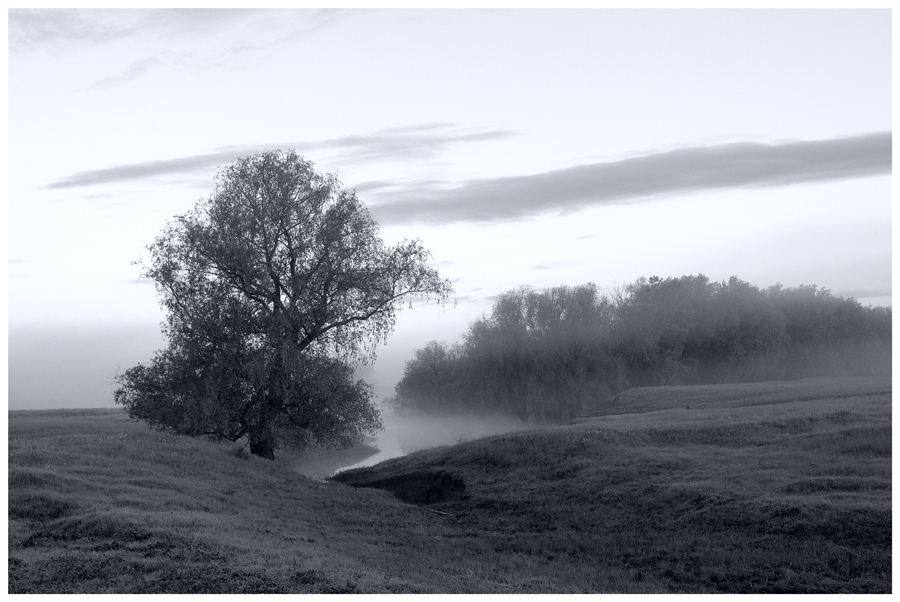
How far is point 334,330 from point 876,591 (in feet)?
77.7

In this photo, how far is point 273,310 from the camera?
33312 millimetres

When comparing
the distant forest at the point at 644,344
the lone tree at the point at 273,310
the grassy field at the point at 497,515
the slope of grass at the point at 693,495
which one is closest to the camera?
the grassy field at the point at 497,515

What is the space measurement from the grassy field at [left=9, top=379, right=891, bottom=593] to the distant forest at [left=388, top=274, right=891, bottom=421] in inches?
1745

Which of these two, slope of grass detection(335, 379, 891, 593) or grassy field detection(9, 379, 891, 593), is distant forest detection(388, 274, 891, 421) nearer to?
slope of grass detection(335, 379, 891, 593)

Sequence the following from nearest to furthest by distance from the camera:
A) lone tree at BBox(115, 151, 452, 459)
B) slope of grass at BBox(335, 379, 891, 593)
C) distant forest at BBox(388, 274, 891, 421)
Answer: slope of grass at BBox(335, 379, 891, 593), lone tree at BBox(115, 151, 452, 459), distant forest at BBox(388, 274, 891, 421)

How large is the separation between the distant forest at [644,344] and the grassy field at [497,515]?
44326 mm

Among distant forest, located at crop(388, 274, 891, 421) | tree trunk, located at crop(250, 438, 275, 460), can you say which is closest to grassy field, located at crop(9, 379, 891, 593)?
tree trunk, located at crop(250, 438, 275, 460)

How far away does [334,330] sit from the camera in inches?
1330

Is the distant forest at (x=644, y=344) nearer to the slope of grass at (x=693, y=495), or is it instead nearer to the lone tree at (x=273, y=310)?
the slope of grass at (x=693, y=495)

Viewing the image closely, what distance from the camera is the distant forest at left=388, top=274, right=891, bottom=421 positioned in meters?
78.5

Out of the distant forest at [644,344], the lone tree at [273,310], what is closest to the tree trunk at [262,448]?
the lone tree at [273,310]

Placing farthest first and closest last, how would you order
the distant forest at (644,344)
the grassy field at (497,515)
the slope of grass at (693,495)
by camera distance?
the distant forest at (644,344), the slope of grass at (693,495), the grassy field at (497,515)

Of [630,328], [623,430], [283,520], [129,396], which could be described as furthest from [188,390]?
[630,328]

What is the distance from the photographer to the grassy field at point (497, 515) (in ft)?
47.1
